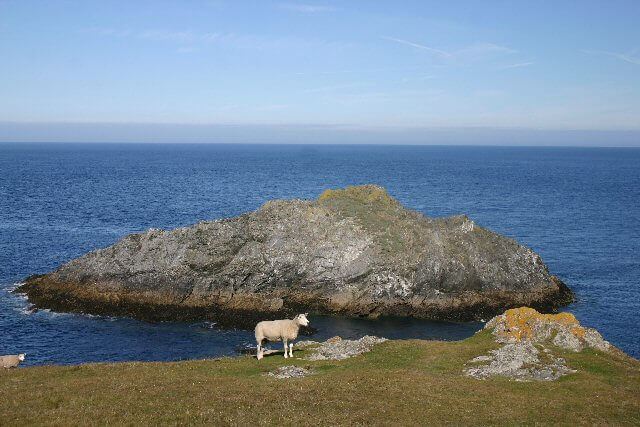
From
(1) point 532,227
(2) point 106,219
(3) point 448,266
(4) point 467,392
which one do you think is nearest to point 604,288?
(3) point 448,266

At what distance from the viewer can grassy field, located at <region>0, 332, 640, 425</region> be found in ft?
69.7

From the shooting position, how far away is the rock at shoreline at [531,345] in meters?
30.2

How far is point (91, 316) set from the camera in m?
61.2

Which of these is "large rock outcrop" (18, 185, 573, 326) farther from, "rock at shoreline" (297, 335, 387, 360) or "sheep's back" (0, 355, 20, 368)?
"sheep's back" (0, 355, 20, 368)

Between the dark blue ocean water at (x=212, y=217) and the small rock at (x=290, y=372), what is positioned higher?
the small rock at (x=290, y=372)

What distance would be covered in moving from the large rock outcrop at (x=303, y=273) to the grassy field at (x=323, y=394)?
3061cm

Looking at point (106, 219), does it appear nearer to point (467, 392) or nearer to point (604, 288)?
point (604, 288)

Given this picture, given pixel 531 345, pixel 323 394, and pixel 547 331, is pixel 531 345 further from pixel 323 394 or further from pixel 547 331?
pixel 323 394

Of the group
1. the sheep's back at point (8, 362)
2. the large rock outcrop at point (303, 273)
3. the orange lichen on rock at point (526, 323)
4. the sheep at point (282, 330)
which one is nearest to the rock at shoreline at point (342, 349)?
the sheep at point (282, 330)

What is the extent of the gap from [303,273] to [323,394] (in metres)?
42.0

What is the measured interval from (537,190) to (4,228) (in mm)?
152537

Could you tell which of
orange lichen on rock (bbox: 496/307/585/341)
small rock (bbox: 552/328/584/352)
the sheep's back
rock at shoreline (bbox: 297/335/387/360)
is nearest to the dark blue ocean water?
rock at shoreline (bbox: 297/335/387/360)

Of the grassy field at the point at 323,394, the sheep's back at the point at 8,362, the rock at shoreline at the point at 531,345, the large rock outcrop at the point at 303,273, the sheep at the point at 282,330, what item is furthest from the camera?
the large rock outcrop at the point at 303,273

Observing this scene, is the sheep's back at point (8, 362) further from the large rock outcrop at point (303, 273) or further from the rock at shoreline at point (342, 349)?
the large rock outcrop at point (303, 273)
